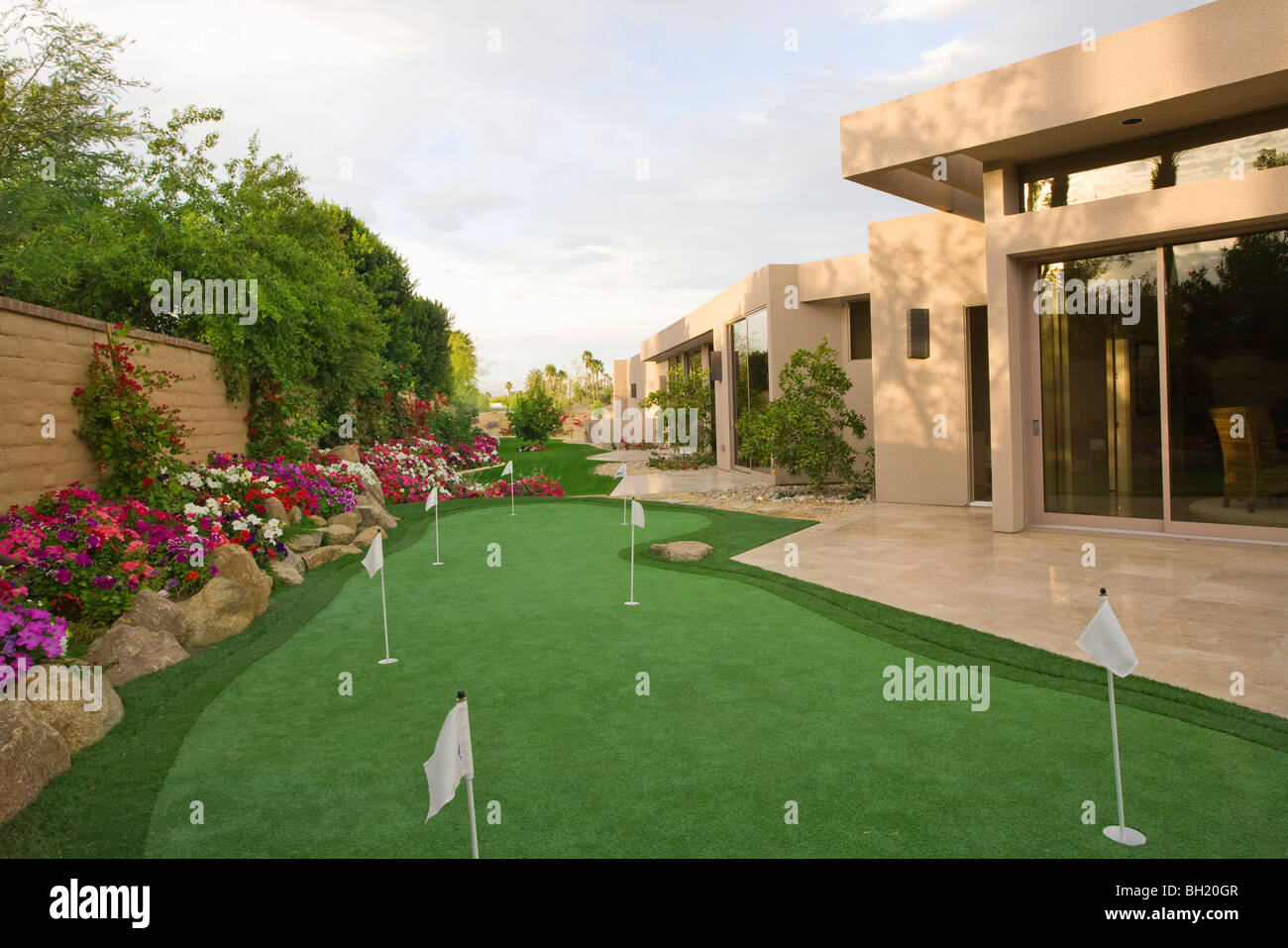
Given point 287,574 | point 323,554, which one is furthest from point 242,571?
point 323,554

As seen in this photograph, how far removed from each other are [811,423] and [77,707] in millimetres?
11105

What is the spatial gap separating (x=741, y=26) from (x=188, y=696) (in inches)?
448

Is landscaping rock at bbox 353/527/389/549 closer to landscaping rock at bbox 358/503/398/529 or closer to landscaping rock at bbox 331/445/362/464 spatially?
landscaping rock at bbox 358/503/398/529

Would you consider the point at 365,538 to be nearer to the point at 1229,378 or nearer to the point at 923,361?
the point at 923,361

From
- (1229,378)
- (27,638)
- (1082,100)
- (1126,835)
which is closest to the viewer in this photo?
(1126,835)

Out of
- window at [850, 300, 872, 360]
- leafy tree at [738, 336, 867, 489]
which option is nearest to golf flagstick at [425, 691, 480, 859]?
leafy tree at [738, 336, 867, 489]

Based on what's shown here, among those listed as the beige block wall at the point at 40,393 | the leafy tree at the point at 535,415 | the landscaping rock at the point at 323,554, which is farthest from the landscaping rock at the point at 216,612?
the leafy tree at the point at 535,415

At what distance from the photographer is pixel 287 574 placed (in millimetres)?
7270

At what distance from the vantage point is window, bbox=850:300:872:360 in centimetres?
1552

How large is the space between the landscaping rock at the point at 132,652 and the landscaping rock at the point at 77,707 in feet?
1.18

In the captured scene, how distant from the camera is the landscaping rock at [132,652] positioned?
4.60m
